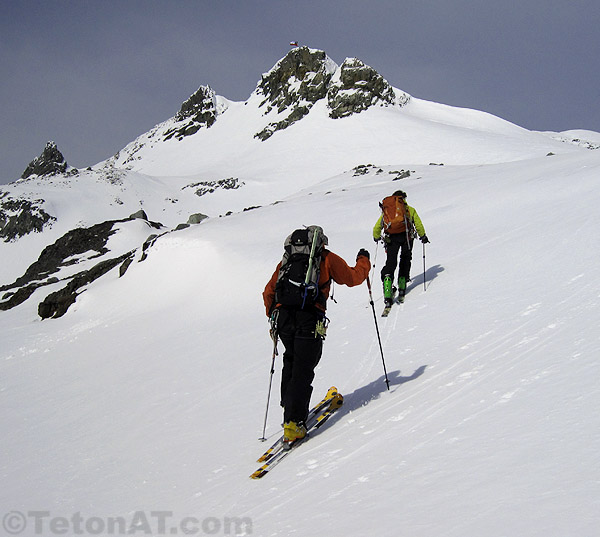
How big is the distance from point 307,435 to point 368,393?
39.2 inches

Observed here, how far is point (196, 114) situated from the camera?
102m

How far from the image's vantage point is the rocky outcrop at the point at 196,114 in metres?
97.7

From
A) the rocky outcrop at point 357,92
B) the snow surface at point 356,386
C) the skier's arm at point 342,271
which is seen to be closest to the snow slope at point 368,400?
the snow surface at point 356,386

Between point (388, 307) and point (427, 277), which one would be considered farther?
point (427, 277)

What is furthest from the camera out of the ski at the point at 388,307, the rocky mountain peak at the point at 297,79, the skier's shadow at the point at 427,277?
the rocky mountain peak at the point at 297,79

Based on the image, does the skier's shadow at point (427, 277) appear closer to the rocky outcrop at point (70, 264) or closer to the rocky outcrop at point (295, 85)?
the rocky outcrop at point (70, 264)

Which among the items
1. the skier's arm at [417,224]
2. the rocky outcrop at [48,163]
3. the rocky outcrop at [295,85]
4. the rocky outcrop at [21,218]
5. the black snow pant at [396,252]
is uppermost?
the rocky outcrop at [48,163]

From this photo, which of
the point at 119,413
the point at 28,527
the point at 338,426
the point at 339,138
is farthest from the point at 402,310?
the point at 339,138

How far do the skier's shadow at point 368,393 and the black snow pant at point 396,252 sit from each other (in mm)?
3152

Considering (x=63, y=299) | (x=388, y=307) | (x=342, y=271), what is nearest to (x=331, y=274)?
(x=342, y=271)

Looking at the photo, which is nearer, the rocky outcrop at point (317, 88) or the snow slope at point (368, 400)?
the snow slope at point (368, 400)

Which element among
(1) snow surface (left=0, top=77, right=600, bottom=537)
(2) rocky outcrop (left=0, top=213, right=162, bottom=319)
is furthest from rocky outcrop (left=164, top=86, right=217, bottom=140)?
(1) snow surface (left=0, top=77, right=600, bottom=537)

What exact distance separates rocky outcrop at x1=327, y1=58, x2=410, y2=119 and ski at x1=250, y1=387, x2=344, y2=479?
69.9 m

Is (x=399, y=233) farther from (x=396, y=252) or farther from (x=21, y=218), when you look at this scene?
(x=21, y=218)
